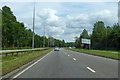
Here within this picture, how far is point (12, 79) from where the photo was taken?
7379 millimetres

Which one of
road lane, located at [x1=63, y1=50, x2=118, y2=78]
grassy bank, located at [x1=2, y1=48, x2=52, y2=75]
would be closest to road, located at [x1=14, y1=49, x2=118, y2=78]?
road lane, located at [x1=63, y1=50, x2=118, y2=78]

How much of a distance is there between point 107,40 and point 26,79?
7995 centimetres

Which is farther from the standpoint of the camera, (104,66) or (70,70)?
(104,66)

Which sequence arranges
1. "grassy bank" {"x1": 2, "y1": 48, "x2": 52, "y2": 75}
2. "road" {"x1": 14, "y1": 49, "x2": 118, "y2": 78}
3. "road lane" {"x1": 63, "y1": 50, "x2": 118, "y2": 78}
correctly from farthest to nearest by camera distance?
"grassy bank" {"x1": 2, "y1": 48, "x2": 52, "y2": 75}, "road lane" {"x1": 63, "y1": 50, "x2": 118, "y2": 78}, "road" {"x1": 14, "y1": 49, "x2": 118, "y2": 78}

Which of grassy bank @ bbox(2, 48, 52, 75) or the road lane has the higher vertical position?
grassy bank @ bbox(2, 48, 52, 75)

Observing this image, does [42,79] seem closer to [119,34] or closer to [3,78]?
[3,78]

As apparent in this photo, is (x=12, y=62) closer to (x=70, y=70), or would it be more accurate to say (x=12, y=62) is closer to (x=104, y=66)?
(x=70, y=70)

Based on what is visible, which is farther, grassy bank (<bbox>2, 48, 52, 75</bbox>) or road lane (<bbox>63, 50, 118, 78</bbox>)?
grassy bank (<bbox>2, 48, 52, 75</bbox>)

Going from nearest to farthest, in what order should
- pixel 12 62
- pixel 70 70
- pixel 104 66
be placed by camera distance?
pixel 70 70 < pixel 104 66 < pixel 12 62

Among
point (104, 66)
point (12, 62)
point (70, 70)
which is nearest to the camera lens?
point (70, 70)

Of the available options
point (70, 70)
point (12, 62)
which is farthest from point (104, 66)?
point (12, 62)

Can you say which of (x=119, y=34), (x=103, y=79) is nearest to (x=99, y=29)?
(x=119, y=34)

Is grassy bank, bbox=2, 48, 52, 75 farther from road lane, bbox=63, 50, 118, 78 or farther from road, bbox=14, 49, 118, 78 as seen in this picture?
road lane, bbox=63, 50, 118, 78

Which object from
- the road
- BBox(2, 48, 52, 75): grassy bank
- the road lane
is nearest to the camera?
the road
